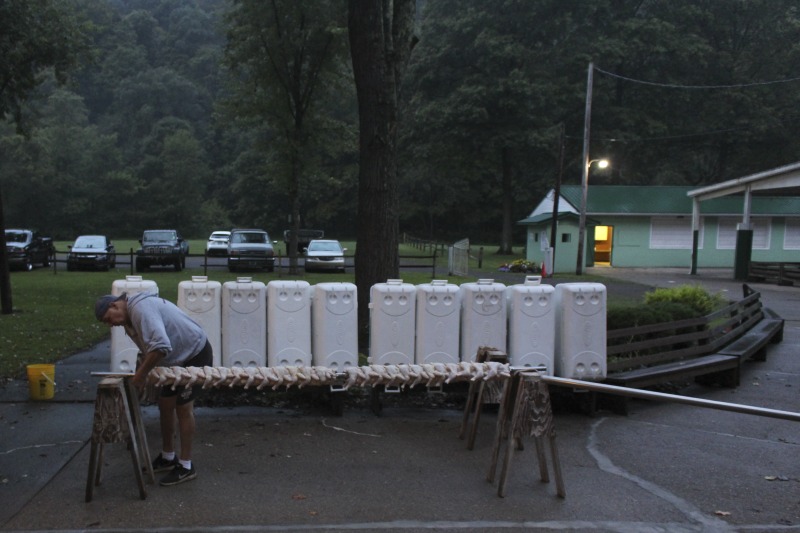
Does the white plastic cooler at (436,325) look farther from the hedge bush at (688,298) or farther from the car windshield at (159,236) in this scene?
the car windshield at (159,236)

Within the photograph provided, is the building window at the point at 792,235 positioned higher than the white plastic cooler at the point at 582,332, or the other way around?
the building window at the point at 792,235

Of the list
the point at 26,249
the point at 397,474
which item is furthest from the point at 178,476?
the point at 26,249

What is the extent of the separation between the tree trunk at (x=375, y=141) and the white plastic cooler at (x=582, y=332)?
2671mm

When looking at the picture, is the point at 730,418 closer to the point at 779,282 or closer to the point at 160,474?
the point at 160,474

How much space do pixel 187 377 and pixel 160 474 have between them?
2.99ft

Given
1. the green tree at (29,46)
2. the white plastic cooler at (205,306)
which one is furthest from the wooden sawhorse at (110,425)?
the green tree at (29,46)

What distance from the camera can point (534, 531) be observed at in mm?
4422

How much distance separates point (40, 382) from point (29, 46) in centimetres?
1144

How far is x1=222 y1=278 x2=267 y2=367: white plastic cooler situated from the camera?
709cm

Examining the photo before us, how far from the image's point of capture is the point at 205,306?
700cm

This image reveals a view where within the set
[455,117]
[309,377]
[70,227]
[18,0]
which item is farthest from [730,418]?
[70,227]

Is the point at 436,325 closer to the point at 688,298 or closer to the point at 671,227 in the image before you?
the point at 688,298

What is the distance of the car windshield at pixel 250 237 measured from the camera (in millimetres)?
29891

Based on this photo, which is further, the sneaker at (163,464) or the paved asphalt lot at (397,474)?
the sneaker at (163,464)
